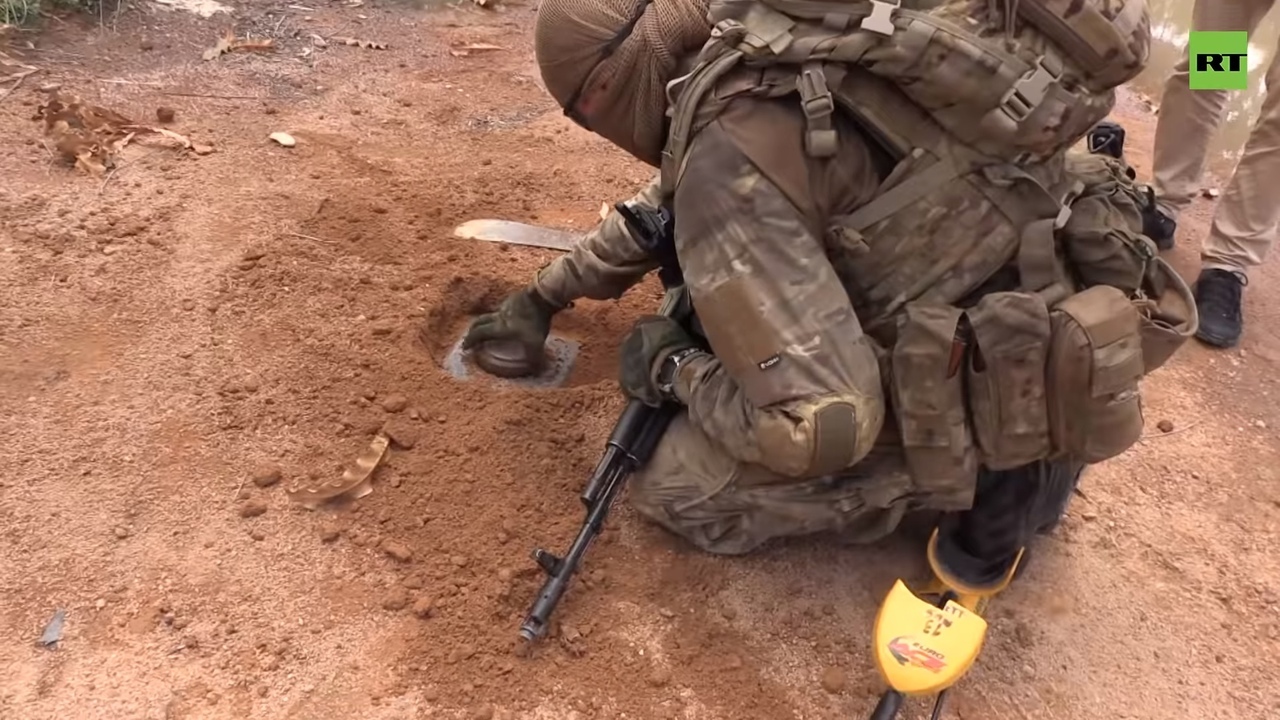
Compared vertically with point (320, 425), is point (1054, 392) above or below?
above

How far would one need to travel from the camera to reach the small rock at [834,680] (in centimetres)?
243

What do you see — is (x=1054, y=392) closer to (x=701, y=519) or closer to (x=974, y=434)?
(x=974, y=434)

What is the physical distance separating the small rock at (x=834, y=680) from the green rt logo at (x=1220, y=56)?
9.08 ft

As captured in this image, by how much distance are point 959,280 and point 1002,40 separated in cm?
53

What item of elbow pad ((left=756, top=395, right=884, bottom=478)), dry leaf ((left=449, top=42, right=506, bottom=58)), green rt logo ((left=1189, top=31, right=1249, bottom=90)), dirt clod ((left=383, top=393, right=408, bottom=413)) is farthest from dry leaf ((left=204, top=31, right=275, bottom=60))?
green rt logo ((left=1189, top=31, right=1249, bottom=90))

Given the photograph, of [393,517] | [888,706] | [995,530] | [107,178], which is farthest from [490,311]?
[888,706]

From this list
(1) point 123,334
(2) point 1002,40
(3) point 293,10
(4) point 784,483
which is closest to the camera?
(2) point 1002,40

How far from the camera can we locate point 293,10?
5.57 m

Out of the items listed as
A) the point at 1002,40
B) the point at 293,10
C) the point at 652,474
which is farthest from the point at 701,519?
the point at 293,10

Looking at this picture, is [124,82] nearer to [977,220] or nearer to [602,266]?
[602,266]

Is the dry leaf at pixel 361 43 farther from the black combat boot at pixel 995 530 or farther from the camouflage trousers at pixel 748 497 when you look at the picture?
the black combat boot at pixel 995 530

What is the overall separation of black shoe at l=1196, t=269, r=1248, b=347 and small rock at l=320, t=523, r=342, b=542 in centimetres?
313

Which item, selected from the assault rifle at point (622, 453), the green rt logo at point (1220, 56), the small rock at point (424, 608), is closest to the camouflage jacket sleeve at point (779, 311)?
the assault rifle at point (622, 453)

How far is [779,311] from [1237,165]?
2.83m
